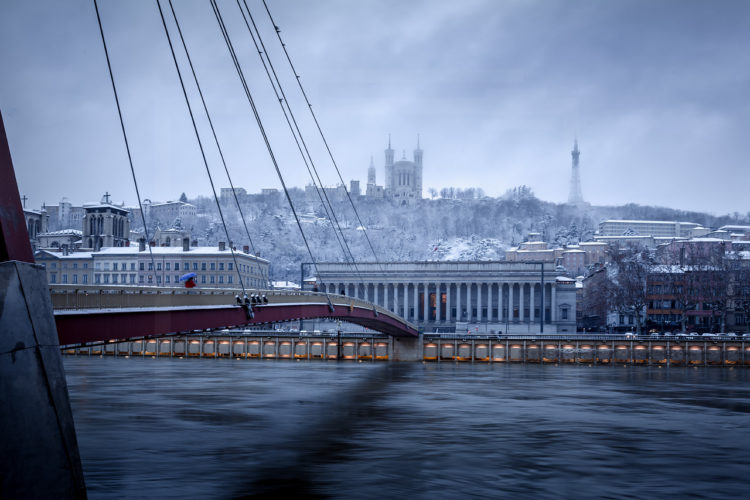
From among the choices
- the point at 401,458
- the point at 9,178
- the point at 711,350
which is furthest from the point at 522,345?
the point at 9,178

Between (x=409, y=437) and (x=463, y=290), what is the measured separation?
378 feet

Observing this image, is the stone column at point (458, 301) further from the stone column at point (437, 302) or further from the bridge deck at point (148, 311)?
the bridge deck at point (148, 311)

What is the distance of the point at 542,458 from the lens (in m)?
29.3

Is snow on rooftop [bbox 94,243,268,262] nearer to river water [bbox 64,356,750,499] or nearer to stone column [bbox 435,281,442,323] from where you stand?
stone column [bbox 435,281,442,323]

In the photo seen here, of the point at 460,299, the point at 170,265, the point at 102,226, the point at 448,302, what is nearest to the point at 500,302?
the point at 460,299

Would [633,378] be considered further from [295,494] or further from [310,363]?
[295,494]

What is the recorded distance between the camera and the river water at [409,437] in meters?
24.2

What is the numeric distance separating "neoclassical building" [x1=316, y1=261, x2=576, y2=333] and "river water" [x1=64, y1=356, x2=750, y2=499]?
254 ft

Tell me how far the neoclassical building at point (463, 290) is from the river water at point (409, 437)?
77.3 meters

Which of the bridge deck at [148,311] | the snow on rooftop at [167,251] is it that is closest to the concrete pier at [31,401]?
the bridge deck at [148,311]

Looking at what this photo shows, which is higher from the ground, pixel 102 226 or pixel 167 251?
pixel 102 226

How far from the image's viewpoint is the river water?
2422 cm

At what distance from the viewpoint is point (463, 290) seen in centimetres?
14862

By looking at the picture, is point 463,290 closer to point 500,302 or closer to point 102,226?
point 500,302
